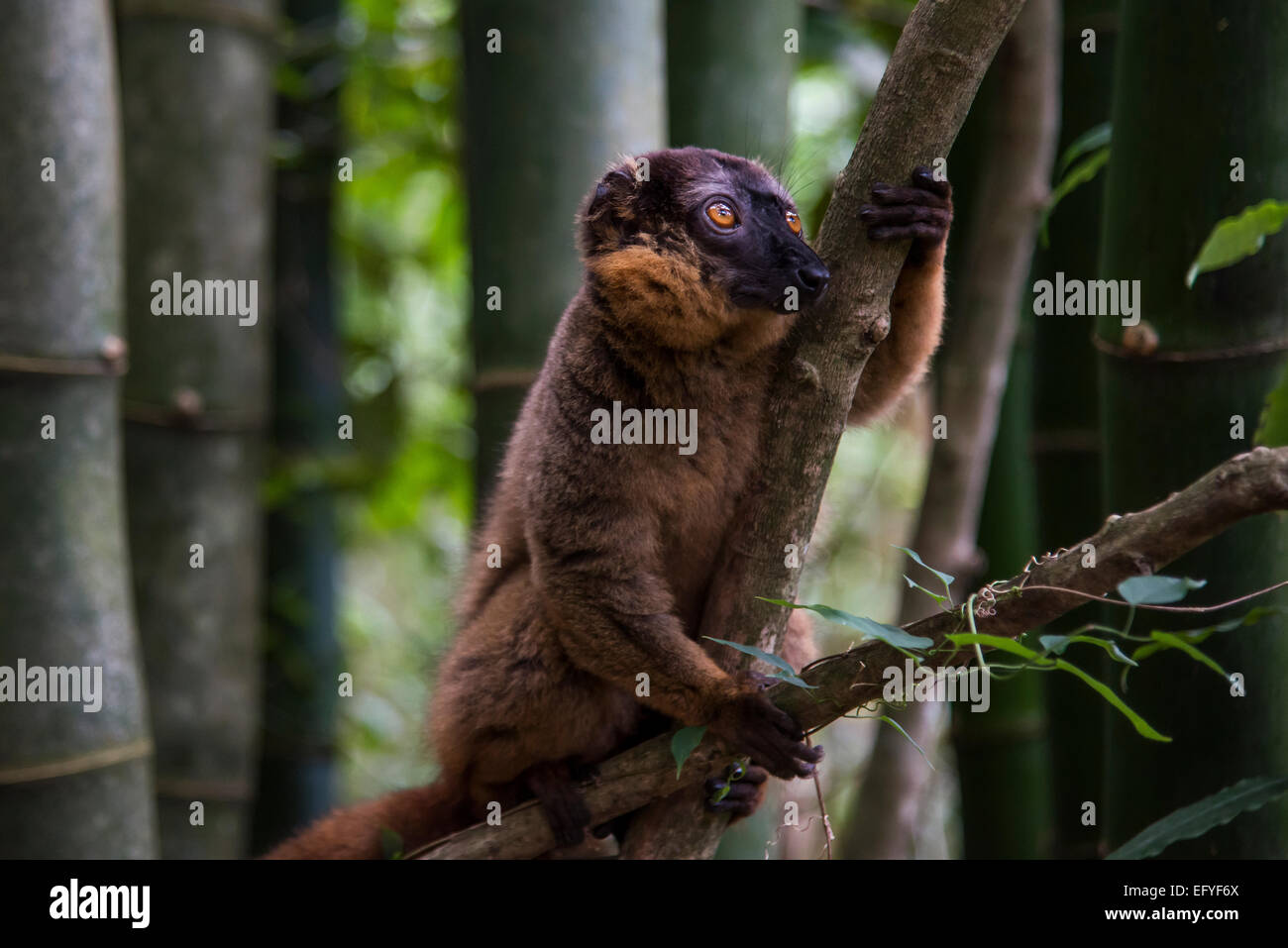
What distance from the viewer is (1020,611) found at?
253 cm

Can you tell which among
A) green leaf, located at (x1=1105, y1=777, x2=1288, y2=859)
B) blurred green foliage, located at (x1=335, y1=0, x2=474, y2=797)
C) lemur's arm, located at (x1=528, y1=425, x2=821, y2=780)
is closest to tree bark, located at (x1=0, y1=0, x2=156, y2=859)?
blurred green foliage, located at (x1=335, y1=0, x2=474, y2=797)

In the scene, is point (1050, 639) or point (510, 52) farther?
point (510, 52)

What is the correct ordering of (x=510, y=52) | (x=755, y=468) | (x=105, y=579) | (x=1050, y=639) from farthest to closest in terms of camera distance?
(x=510, y=52)
(x=105, y=579)
(x=755, y=468)
(x=1050, y=639)

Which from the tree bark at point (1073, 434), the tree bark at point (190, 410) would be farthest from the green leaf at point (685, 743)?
the tree bark at point (190, 410)

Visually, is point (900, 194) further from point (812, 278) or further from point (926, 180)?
point (812, 278)

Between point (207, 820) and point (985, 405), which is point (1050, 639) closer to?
point (985, 405)

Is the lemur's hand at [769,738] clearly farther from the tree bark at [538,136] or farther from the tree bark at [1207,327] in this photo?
the tree bark at [538,136]

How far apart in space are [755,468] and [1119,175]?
119cm

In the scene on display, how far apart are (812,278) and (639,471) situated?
2.32 ft

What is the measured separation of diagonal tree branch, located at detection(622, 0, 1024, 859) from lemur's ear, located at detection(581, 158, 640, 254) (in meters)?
0.75

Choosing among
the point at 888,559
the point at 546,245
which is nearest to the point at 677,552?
the point at 546,245

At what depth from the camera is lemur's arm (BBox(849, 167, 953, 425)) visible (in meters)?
2.89

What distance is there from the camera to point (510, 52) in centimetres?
427

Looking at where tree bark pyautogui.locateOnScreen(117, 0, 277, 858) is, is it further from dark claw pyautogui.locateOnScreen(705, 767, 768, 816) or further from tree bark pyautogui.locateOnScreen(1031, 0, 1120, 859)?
tree bark pyautogui.locateOnScreen(1031, 0, 1120, 859)
